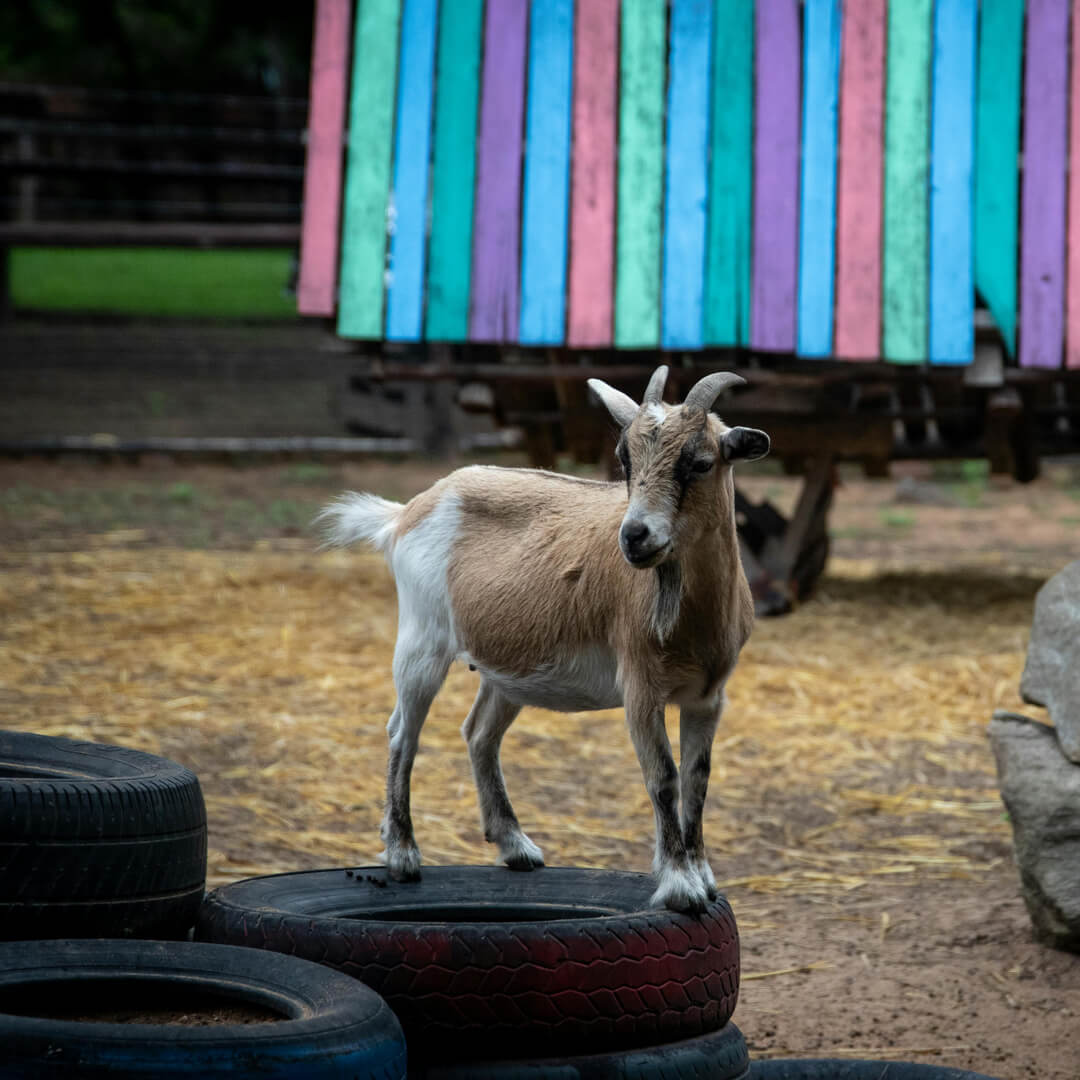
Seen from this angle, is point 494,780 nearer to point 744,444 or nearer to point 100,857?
point 100,857

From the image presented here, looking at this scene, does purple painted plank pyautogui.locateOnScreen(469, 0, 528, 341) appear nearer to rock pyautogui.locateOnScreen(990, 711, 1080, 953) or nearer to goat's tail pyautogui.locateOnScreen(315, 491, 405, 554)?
goat's tail pyautogui.locateOnScreen(315, 491, 405, 554)

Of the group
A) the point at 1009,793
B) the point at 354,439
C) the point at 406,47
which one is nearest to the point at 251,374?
the point at 354,439

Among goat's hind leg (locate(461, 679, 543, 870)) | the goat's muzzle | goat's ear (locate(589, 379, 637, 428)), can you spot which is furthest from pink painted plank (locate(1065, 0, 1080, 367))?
the goat's muzzle

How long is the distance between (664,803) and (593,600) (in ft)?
1.40

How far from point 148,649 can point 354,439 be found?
8.50m

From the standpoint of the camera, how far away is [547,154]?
711 centimetres

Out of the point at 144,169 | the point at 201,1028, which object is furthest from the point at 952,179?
the point at 144,169

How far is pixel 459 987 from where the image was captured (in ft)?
8.88

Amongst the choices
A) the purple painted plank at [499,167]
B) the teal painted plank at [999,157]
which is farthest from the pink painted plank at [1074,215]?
the purple painted plank at [499,167]

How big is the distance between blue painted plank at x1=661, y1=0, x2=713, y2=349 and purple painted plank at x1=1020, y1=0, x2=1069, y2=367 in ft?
4.95

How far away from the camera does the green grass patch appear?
814 inches

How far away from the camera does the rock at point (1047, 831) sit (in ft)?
12.7

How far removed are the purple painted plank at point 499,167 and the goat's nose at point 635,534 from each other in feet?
15.2

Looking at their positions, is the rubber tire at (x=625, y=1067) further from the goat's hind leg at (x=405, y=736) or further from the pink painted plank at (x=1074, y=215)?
the pink painted plank at (x=1074, y=215)
